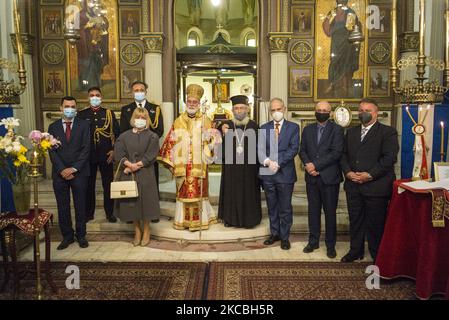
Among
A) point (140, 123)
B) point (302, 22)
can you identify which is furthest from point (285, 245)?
point (302, 22)

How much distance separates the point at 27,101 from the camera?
7.95 m

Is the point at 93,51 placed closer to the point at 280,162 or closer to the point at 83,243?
the point at 83,243

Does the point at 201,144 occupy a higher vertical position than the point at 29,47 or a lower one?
lower

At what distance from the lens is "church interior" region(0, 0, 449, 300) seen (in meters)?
3.86

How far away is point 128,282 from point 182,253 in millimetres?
1018

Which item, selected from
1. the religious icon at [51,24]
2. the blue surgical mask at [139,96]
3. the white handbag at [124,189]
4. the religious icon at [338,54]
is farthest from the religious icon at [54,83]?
the religious icon at [338,54]

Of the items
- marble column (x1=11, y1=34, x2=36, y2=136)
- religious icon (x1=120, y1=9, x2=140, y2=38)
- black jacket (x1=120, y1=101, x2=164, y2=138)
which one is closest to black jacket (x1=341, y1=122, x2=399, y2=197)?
black jacket (x1=120, y1=101, x2=164, y2=138)

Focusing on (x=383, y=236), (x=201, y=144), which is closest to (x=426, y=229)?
(x=383, y=236)

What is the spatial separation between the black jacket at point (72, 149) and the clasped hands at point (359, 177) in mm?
3262

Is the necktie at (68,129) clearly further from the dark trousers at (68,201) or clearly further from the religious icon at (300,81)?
the religious icon at (300,81)

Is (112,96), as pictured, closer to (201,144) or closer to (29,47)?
(29,47)

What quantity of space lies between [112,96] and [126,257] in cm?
434

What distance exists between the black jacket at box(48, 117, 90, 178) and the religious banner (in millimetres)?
3910

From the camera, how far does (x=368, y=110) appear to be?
4.33m
